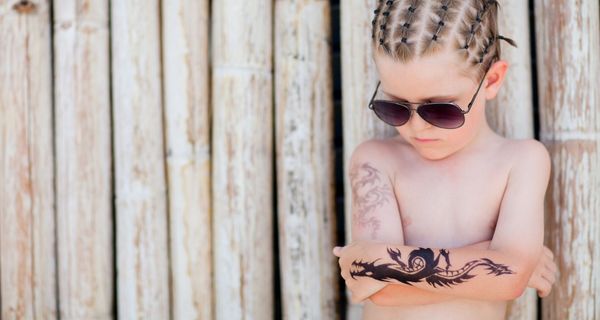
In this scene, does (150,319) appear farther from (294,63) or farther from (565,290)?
(565,290)

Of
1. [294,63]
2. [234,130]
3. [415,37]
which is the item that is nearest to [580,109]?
[415,37]

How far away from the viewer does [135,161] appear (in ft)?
10.3

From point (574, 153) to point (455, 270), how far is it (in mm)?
813

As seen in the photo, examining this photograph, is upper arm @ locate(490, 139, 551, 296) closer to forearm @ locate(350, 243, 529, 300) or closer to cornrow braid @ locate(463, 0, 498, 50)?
forearm @ locate(350, 243, 529, 300)

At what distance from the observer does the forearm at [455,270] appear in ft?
7.73

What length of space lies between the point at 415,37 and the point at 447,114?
257 mm

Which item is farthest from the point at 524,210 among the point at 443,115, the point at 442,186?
the point at 443,115

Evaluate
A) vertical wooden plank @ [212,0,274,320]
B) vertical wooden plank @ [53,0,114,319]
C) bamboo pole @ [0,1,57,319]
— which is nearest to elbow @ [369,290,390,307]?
vertical wooden plank @ [212,0,274,320]

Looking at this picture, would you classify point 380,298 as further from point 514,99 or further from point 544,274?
point 514,99

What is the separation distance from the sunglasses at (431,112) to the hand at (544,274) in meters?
0.67

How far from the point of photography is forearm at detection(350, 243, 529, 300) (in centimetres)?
236

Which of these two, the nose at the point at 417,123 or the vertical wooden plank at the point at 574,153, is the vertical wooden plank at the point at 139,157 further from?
the vertical wooden plank at the point at 574,153

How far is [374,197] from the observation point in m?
2.58

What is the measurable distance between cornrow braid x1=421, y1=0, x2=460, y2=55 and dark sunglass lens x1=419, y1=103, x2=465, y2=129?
17 cm
